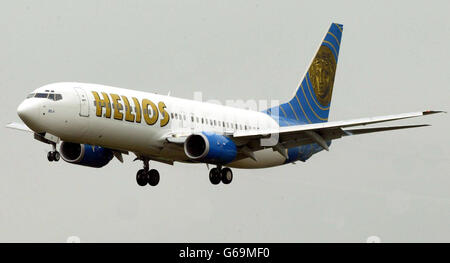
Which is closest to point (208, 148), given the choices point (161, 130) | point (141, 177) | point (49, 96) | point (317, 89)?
point (161, 130)

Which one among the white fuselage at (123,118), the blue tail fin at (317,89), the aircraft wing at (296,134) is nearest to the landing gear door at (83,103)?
the white fuselage at (123,118)

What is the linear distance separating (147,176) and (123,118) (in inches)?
319

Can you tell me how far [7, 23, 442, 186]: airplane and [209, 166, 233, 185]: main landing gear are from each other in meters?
0.05

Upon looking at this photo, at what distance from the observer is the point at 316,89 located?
6912cm

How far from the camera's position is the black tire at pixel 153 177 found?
194 ft

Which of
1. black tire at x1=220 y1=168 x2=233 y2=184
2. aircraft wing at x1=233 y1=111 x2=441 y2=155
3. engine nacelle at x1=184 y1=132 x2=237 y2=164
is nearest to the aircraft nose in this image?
engine nacelle at x1=184 y1=132 x2=237 y2=164

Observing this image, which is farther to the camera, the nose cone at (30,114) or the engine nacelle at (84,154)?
the engine nacelle at (84,154)

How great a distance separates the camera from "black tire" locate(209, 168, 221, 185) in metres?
56.3

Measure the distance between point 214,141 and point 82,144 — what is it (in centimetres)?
701

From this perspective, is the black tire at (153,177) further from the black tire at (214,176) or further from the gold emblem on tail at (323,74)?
the gold emblem on tail at (323,74)

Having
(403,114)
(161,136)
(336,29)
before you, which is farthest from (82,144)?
(336,29)

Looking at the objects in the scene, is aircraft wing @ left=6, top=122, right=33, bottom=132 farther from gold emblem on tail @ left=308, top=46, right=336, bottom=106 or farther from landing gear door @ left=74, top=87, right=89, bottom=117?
gold emblem on tail @ left=308, top=46, right=336, bottom=106

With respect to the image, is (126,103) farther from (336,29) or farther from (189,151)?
(336,29)

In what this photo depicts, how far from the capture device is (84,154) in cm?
5622
